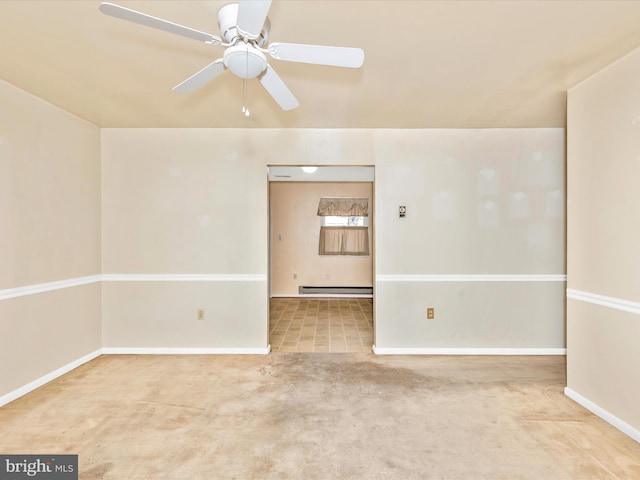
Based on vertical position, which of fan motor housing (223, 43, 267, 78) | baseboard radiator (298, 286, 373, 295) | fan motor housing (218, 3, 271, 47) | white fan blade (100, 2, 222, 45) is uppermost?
fan motor housing (218, 3, 271, 47)

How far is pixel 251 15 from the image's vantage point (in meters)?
1.32

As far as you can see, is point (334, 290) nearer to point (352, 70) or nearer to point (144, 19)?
point (352, 70)

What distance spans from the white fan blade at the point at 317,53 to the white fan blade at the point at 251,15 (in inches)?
4.3

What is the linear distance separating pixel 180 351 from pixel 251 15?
10.7 feet

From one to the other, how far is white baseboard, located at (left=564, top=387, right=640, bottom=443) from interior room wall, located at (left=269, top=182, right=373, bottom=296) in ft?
15.0

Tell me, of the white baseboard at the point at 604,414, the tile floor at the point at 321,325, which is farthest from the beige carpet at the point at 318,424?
the tile floor at the point at 321,325

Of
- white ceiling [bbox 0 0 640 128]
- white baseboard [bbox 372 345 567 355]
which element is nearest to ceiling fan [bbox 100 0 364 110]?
white ceiling [bbox 0 0 640 128]

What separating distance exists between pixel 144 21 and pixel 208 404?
2.37 m

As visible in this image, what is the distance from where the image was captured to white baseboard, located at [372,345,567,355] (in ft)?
11.7

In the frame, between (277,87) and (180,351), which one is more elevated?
(277,87)

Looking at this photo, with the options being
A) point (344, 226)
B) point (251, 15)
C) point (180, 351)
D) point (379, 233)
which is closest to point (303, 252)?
point (344, 226)

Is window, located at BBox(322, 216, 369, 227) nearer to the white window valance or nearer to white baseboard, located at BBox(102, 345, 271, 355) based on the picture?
the white window valance

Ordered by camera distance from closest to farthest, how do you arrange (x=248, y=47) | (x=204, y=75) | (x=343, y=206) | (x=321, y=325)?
(x=248, y=47) → (x=204, y=75) → (x=321, y=325) → (x=343, y=206)

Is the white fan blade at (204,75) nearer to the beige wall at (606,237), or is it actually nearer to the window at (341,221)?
the beige wall at (606,237)
